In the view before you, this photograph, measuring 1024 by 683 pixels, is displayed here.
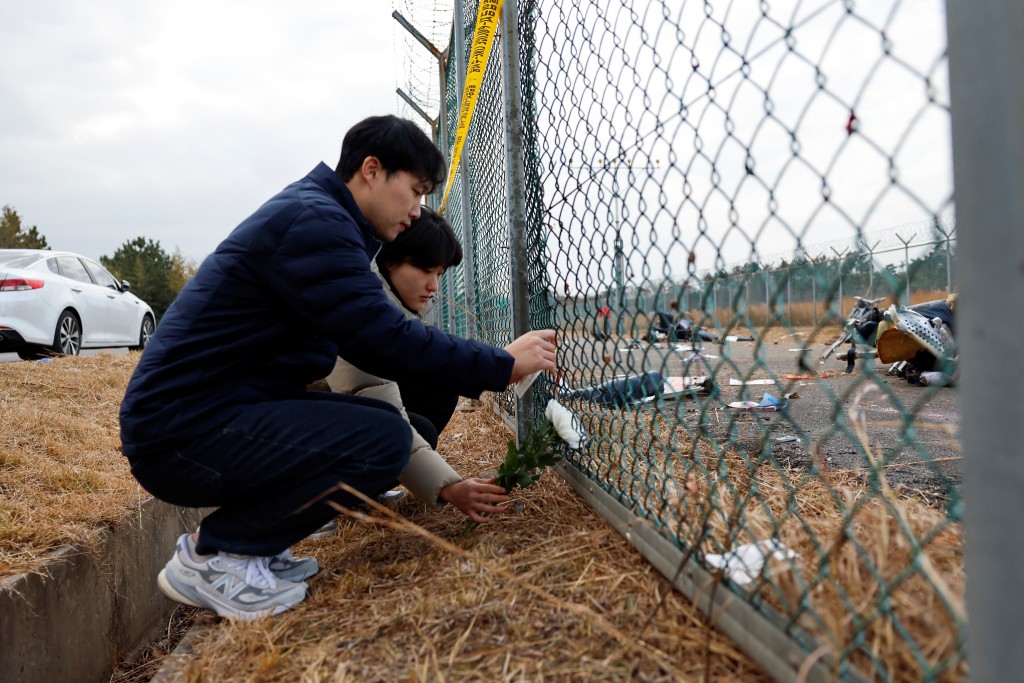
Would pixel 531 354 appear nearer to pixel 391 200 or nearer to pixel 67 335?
pixel 391 200

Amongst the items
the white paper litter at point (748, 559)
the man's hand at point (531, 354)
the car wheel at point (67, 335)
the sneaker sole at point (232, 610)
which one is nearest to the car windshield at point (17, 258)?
the car wheel at point (67, 335)

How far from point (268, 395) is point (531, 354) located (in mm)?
743

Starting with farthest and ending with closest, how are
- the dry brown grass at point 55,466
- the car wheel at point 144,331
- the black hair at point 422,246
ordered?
the car wheel at point 144,331 → the black hair at point 422,246 → the dry brown grass at point 55,466

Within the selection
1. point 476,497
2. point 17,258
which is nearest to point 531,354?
point 476,497

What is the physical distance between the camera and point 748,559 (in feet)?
4.46

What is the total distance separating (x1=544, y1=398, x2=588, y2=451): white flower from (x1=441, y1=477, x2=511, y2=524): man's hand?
0.85 feet

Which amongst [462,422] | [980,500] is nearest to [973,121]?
[980,500]

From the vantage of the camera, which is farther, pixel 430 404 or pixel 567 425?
pixel 430 404

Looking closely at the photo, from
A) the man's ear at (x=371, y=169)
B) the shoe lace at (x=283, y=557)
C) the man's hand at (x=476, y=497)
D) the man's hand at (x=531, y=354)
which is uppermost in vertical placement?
the man's ear at (x=371, y=169)

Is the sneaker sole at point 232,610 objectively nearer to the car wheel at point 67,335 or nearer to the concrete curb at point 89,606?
the concrete curb at point 89,606

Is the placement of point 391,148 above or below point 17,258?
above

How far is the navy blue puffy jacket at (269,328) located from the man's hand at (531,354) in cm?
4

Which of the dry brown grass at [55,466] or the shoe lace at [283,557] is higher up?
the shoe lace at [283,557]

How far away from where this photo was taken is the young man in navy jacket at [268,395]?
1809 millimetres
